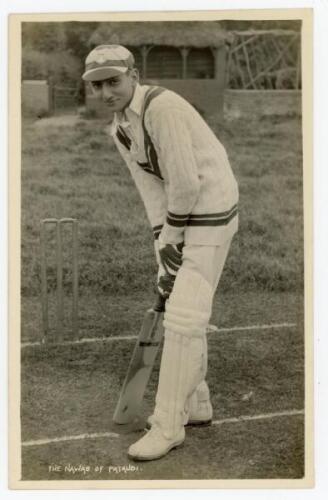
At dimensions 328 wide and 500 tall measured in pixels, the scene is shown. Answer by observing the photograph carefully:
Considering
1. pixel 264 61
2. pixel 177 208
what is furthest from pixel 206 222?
pixel 264 61

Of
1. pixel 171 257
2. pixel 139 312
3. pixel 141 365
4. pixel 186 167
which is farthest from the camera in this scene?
pixel 139 312

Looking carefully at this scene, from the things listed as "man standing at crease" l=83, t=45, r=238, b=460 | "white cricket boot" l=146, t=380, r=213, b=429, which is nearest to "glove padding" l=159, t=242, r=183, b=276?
"man standing at crease" l=83, t=45, r=238, b=460

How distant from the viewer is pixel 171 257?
3869 millimetres

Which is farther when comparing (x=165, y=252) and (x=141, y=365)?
(x=141, y=365)

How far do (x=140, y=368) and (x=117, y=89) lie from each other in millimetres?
1533

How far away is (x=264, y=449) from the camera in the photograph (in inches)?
159

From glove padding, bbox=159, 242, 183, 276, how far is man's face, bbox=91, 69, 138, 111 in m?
0.75

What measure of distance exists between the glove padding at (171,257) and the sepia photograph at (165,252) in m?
0.01

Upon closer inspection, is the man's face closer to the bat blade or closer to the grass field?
the grass field

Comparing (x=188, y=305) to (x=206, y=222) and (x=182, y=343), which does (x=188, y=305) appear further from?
(x=206, y=222)

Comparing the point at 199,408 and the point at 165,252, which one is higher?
the point at 165,252

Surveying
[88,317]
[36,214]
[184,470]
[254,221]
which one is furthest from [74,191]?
[184,470]
